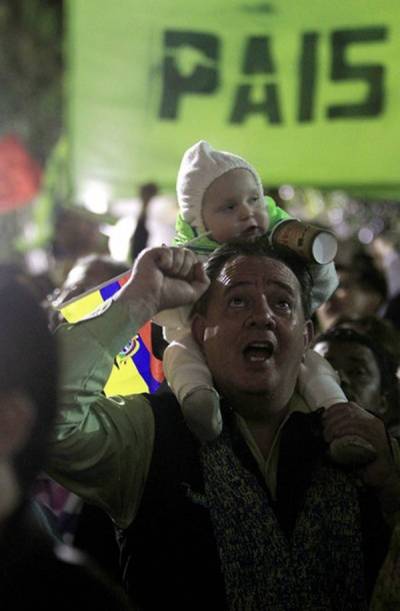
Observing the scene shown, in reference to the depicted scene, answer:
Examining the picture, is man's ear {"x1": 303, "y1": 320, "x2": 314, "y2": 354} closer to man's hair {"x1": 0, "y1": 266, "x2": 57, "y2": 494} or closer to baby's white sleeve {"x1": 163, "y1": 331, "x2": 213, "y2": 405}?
baby's white sleeve {"x1": 163, "y1": 331, "x2": 213, "y2": 405}

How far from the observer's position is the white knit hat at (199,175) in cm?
385

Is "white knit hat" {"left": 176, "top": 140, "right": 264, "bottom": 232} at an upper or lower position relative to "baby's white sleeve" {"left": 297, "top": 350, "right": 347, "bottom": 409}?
upper

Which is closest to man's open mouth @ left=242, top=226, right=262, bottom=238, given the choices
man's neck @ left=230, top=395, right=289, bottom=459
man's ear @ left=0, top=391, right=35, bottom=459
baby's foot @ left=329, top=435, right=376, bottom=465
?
man's neck @ left=230, top=395, right=289, bottom=459

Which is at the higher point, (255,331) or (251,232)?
(251,232)

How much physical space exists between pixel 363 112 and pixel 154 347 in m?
2.27

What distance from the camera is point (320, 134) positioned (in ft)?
19.5

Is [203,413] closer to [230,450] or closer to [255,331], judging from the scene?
[230,450]

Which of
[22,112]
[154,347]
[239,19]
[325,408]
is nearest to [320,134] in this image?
[239,19]

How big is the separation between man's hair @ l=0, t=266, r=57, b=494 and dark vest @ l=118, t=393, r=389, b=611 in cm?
107

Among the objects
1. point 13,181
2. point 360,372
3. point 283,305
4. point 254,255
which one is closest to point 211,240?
point 254,255

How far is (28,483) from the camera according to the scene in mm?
2020

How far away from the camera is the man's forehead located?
3434 mm

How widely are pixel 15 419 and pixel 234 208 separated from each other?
71.8 inches

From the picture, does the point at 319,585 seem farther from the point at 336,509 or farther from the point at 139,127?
the point at 139,127
